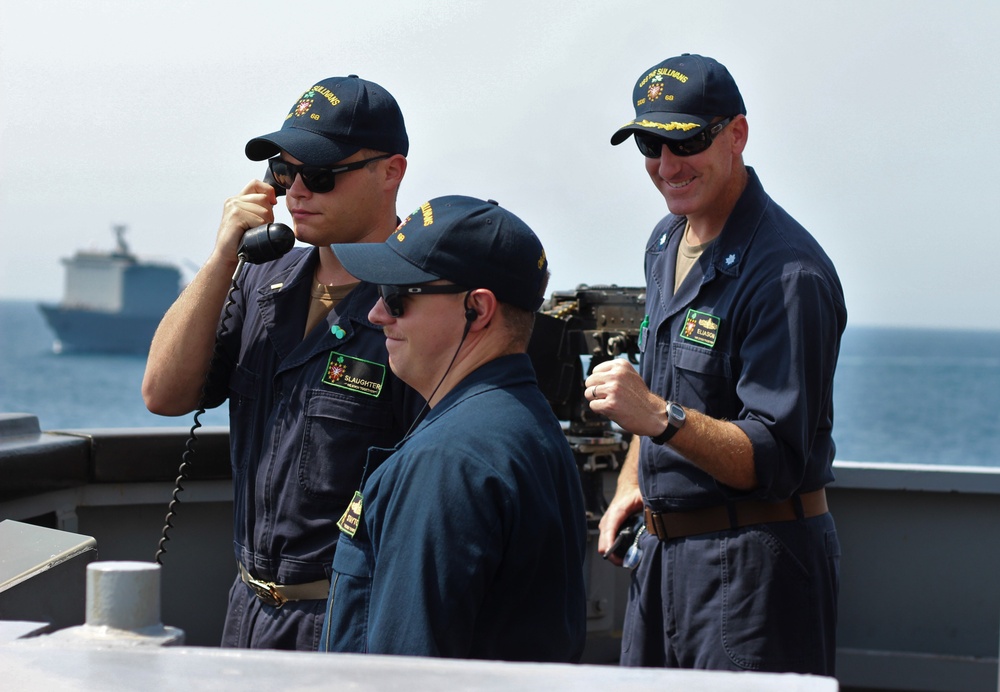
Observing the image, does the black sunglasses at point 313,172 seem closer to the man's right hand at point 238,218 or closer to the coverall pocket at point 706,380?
the man's right hand at point 238,218

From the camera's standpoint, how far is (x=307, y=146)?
2877mm

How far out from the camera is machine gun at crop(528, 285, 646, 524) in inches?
171

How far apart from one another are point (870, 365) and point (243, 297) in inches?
5744

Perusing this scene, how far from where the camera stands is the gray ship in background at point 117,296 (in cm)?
9288

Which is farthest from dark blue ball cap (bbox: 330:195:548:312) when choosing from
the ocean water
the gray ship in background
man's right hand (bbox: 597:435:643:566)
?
the gray ship in background

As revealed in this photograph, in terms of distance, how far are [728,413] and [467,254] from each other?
4.04ft

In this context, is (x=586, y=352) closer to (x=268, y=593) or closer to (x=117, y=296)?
(x=268, y=593)

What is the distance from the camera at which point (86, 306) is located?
3814 inches

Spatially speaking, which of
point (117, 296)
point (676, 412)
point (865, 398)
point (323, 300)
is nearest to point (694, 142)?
point (676, 412)

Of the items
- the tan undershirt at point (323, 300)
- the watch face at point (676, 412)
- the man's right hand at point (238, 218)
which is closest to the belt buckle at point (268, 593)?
the tan undershirt at point (323, 300)

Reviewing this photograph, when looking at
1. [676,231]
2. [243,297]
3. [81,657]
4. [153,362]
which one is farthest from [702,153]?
[81,657]

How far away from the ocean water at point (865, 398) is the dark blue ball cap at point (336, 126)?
56.2 meters

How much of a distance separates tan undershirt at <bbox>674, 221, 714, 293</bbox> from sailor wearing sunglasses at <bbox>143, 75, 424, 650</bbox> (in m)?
0.80

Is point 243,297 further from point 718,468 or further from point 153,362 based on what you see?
point 718,468
